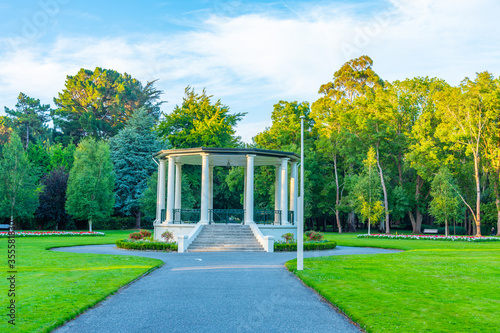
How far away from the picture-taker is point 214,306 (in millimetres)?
9750

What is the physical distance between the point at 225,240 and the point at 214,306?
15.5 metres

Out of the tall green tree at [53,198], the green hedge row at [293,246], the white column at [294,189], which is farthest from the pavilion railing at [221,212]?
the tall green tree at [53,198]

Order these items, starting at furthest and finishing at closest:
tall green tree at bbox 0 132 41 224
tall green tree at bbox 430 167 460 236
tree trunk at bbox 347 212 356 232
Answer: tree trunk at bbox 347 212 356 232 < tall green tree at bbox 430 167 460 236 < tall green tree at bbox 0 132 41 224

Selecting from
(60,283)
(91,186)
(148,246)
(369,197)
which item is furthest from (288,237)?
(91,186)

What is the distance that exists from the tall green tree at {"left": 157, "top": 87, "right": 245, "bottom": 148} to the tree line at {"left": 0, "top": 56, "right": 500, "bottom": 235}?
0.13 meters

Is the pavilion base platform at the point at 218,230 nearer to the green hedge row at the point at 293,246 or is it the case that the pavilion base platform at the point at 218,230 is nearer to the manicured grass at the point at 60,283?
the green hedge row at the point at 293,246

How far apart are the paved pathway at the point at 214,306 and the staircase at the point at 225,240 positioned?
338 inches

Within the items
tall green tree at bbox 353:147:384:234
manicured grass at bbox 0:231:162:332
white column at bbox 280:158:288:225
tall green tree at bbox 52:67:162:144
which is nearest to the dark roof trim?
white column at bbox 280:158:288:225

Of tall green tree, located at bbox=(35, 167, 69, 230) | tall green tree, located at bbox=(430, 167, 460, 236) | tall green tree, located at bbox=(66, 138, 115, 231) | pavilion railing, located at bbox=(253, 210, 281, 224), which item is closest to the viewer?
pavilion railing, located at bbox=(253, 210, 281, 224)

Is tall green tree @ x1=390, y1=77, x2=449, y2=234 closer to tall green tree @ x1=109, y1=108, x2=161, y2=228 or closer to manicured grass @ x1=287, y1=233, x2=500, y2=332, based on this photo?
tall green tree @ x1=109, y1=108, x2=161, y2=228

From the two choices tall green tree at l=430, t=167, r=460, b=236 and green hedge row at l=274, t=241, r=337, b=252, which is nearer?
green hedge row at l=274, t=241, r=337, b=252

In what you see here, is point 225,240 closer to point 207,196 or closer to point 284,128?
point 207,196

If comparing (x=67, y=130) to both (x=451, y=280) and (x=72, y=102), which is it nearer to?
(x=72, y=102)

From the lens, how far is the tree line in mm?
44688
